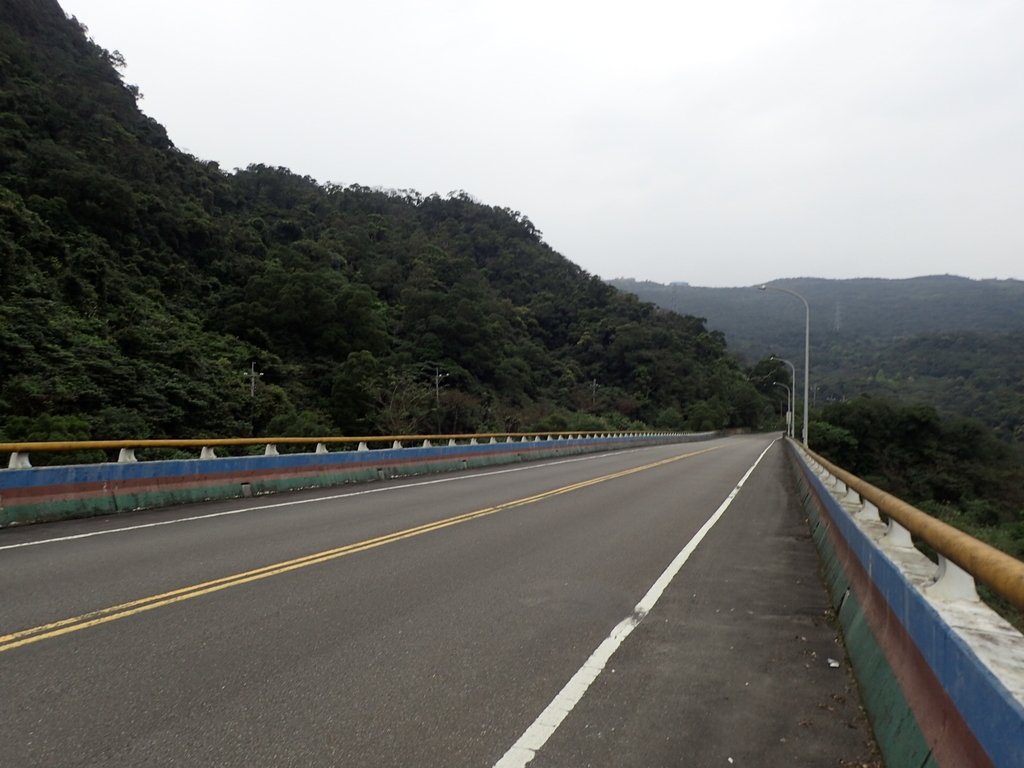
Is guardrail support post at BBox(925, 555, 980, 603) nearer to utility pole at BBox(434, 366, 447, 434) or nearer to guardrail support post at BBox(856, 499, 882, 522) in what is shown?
guardrail support post at BBox(856, 499, 882, 522)

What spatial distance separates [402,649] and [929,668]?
11.9 ft

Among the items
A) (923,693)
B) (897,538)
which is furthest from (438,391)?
(923,693)

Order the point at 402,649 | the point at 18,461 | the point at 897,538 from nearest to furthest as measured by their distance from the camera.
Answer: the point at 897,538, the point at 402,649, the point at 18,461

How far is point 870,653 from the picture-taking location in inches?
194

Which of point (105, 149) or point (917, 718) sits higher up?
point (105, 149)

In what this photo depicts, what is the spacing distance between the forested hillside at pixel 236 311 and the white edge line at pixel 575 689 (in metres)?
35.6

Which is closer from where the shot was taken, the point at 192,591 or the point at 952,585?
the point at 952,585

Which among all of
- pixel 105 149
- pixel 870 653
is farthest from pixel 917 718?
pixel 105 149

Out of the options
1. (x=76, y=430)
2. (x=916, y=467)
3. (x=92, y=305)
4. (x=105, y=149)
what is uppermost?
(x=105, y=149)

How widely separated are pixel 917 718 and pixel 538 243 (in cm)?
16231

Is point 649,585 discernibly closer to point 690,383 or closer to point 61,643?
point 61,643

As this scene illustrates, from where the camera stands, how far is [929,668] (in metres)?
3.47

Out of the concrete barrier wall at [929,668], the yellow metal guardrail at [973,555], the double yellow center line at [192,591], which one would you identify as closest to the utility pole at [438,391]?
the double yellow center line at [192,591]

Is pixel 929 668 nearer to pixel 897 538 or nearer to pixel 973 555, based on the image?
pixel 973 555
